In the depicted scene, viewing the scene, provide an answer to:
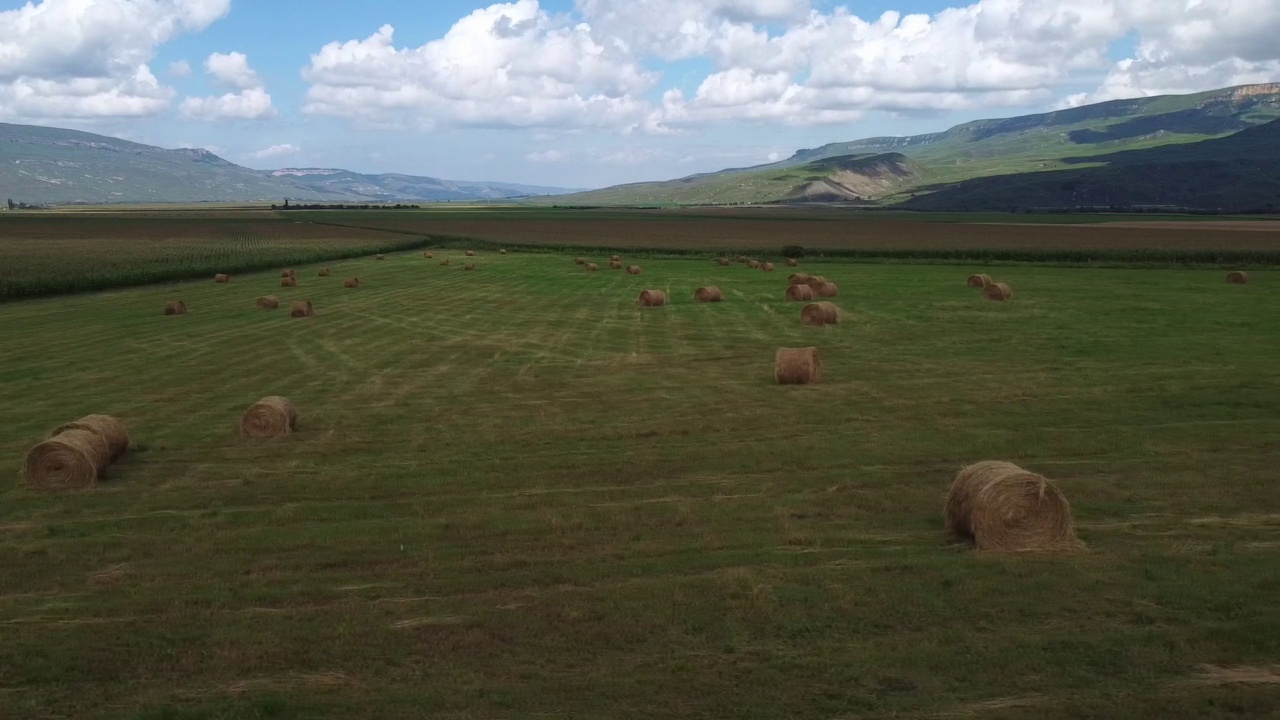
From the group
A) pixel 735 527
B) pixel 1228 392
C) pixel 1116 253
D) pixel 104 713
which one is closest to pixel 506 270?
pixel 1116 253

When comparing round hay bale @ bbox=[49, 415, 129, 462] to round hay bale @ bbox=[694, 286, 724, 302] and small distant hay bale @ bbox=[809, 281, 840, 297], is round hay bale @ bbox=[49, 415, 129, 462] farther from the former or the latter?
small distant hay bale @ bbox=[809, 281, 840, 297]

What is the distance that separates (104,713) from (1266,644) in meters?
9.65

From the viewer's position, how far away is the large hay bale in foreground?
12109 mm

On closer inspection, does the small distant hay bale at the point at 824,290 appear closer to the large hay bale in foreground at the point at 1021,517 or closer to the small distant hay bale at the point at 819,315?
the small distant hay bale at the point at 819,315

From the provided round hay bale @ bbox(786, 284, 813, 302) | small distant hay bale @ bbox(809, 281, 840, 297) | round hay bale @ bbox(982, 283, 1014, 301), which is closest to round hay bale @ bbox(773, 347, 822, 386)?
round hay bale @ bbox(786, 284, 813, 302)

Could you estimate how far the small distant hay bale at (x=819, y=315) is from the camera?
113 feet

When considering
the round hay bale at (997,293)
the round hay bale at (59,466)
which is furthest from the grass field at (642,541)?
the round hay bale at (997,293)

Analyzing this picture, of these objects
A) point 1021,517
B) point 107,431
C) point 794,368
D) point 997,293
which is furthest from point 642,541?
point 997,293

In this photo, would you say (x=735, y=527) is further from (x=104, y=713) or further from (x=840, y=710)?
(x=104, y=713)

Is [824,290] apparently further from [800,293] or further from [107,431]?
[107,431]

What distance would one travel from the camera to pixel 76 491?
15.6 m

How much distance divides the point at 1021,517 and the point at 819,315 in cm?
2262

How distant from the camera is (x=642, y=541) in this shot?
12555mm

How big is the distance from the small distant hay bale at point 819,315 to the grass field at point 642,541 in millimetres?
6049
